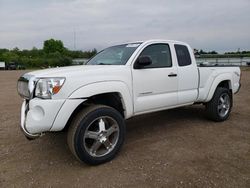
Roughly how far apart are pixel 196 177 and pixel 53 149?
244 cm

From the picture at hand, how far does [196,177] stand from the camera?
334 centimetres

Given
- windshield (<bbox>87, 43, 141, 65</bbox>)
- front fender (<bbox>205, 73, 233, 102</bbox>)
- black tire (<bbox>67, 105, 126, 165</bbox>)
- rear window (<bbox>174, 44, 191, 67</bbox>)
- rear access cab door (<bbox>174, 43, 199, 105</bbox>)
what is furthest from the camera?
front fender (<bbox>205, 73, 233, 102</bbox>)

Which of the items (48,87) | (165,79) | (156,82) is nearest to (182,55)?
(165,79)

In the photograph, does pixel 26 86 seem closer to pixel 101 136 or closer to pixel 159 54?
pixel 101 136

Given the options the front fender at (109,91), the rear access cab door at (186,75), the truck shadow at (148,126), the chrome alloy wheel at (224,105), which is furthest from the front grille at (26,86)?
the chrome alloy wheel at (224,105)

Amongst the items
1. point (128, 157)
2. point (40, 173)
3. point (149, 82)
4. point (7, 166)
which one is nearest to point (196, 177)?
point (128, 157)

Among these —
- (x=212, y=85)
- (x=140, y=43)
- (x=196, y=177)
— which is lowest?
(x=196, y=177)

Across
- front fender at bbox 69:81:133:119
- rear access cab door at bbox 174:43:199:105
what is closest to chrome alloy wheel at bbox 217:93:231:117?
rear access cab door at bbox 174:43:199:105

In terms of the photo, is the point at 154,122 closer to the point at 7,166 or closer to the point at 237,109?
the point at 237,109

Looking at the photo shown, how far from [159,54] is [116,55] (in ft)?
2.66

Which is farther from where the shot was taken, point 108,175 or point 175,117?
point 175,117

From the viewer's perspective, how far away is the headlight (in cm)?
340

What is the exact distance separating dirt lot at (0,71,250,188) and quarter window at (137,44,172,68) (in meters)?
1.40

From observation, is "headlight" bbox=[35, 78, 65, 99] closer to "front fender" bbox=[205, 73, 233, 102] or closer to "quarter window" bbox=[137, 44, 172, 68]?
"quarter window" bbox=[137, 44, 172, 68]
